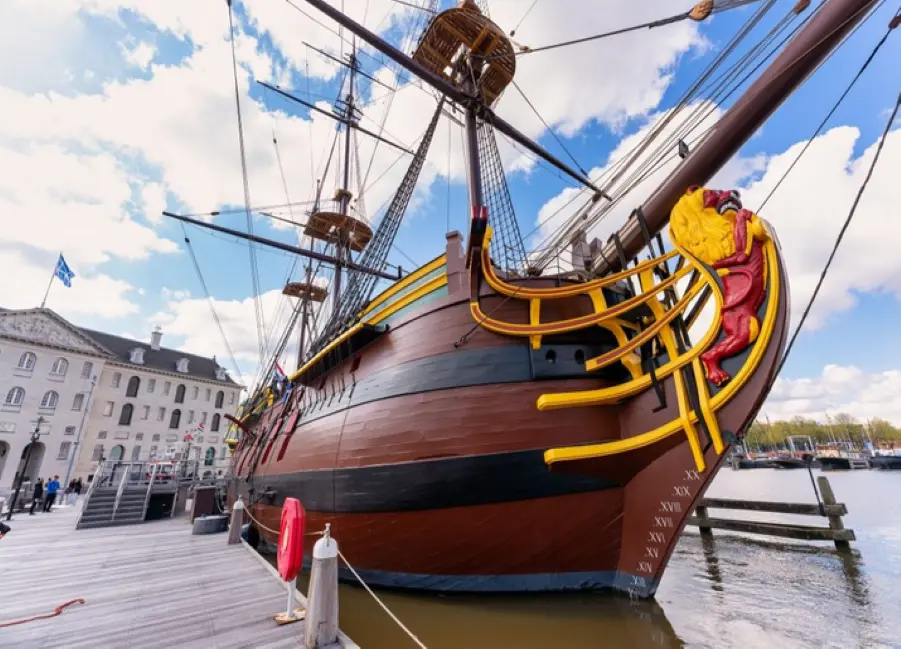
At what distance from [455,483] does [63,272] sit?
24.4 metres

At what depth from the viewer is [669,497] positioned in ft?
13.5

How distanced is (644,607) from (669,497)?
128cm

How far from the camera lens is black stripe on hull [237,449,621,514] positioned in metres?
4.46

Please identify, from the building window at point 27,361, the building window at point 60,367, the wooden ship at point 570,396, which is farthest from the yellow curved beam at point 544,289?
the building window at point 60,367

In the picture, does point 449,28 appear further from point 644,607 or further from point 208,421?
point 208,421

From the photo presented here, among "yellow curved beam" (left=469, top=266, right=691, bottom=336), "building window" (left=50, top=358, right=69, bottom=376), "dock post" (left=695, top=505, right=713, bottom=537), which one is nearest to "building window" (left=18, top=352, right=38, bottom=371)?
"building window" (left=50, top=358, right=69, bottom=376)

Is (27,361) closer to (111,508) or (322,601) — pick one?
(111,508)

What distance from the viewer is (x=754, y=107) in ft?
13.5

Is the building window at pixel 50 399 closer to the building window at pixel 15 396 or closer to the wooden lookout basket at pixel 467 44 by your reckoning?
the building window at pixel 15 396

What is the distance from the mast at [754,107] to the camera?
11.9 feet

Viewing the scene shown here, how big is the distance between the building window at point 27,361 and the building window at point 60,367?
37.0 inches

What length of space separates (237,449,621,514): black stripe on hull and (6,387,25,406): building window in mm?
28710

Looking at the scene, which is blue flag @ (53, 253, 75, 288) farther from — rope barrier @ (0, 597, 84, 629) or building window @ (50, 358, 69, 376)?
rope barrier @ (0, 597, 84, 629)

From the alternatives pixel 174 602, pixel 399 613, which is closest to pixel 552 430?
pixel 399 613
